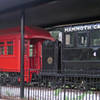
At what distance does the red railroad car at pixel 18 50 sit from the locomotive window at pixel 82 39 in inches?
72.7

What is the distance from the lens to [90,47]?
901 centimetres

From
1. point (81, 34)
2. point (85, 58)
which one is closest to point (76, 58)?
point (85, 58)

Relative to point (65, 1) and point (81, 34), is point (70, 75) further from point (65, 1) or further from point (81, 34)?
point (65, 1)

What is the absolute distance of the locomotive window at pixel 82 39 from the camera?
9.15m

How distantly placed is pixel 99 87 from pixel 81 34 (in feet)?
8.75

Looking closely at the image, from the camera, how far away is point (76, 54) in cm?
945

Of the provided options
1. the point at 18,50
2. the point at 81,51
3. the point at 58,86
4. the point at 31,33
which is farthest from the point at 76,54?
the point at 18,50

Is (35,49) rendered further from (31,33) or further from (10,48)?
(10,48)

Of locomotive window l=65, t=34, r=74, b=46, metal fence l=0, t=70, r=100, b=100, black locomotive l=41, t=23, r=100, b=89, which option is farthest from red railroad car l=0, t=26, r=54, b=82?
locomotive window l=65, t=34, r=74, b=46

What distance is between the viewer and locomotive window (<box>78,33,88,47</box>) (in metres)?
9.15

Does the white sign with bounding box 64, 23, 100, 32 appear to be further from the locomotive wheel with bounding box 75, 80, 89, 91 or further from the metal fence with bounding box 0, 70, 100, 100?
the locomotive wheel with bounding box 75, 80, 89, 91

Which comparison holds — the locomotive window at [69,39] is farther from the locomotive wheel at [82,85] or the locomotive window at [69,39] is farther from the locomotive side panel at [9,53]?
the locomotive side panel at [9,53]

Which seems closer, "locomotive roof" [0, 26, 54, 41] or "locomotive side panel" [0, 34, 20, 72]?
"locomotive side panel" [0, 34, 20, 72]

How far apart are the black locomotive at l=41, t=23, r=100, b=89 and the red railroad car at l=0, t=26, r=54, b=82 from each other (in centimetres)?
89
